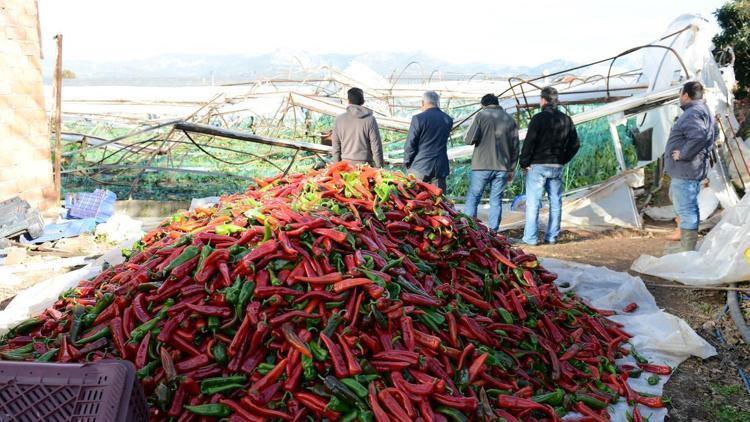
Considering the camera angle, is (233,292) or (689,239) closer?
(233,292)

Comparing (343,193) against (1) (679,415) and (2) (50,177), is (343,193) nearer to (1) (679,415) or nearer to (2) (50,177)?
(1) (679,415)

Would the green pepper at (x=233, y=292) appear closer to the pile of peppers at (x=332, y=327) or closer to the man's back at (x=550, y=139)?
the pile of peppers at (x=332, y=327)

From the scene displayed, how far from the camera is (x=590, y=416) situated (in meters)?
3.50

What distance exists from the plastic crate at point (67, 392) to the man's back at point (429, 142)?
5.44 meters

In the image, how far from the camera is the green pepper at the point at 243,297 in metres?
3.33

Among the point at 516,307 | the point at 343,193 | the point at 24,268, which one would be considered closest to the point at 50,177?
the point at 24,268

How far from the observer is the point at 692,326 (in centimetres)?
527

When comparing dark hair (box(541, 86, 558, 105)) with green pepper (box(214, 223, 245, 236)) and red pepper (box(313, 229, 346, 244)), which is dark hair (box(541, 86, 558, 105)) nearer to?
red pepper (box(313, 229, 346, 244))

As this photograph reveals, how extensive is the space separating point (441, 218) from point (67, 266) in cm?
442

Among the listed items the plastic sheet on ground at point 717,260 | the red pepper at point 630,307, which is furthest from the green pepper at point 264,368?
the plastic sheet on ground at point 717,260

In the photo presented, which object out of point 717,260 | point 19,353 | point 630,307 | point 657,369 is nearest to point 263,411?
point 19,353

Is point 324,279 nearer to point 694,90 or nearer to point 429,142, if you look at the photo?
point 429,142

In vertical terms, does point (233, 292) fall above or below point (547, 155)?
below

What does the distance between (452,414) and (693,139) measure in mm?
5207
